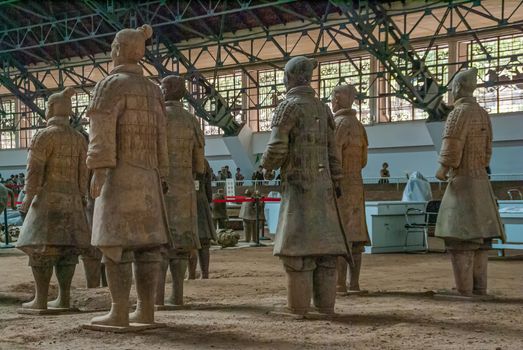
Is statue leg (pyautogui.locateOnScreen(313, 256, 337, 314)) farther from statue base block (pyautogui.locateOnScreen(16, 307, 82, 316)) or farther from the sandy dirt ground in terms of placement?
statue base block (pyautogui.locateOnScreen(16, 307, 82, 316))

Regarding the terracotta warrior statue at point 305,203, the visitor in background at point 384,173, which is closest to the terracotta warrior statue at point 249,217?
the visitor in background at point 384,173

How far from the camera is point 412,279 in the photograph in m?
9.80

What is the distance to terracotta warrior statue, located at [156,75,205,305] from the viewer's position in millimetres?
6969

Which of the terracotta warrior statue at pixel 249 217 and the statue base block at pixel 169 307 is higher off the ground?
the terracotta warrior statue at pixel 249 217

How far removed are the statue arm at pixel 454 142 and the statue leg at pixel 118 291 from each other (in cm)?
353

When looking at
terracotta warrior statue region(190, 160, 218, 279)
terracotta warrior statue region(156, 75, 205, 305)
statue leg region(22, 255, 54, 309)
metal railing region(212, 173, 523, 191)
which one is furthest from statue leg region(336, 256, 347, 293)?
metal railing region(212, 173, 523, 191)

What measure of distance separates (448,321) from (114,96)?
9.94 ft

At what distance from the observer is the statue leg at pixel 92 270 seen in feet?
27.9

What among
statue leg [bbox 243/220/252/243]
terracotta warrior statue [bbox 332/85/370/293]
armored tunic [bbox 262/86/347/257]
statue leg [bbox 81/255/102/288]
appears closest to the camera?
armored tunic [bbox 262/86/347/257]

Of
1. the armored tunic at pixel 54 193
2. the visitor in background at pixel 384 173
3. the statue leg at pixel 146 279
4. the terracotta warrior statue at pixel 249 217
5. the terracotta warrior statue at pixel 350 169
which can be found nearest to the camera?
the statue leg at pixel 146 279

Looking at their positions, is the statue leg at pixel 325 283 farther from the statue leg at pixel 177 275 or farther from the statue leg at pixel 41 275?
the statue leg at pixel 41 275

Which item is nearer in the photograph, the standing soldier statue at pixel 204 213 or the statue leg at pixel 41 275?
the statue leg at pixel 41 275

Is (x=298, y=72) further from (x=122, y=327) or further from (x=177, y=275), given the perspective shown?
(x=122, y=327)

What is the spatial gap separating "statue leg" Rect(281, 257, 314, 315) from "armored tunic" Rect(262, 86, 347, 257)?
10 cm
